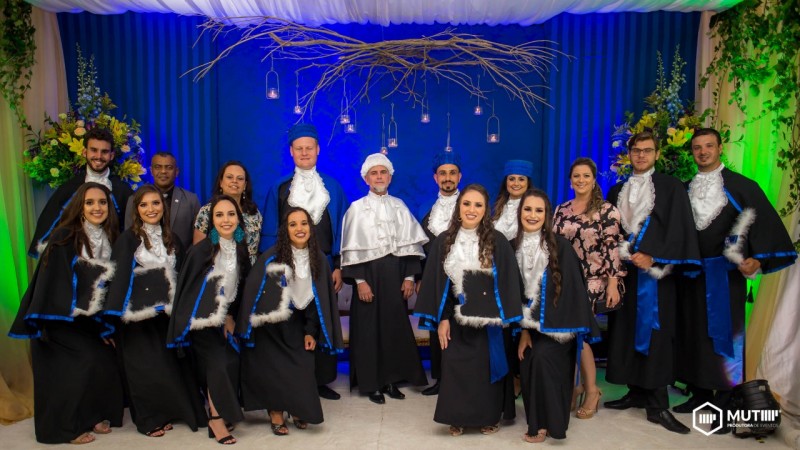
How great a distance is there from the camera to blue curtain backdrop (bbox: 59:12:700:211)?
655 cm

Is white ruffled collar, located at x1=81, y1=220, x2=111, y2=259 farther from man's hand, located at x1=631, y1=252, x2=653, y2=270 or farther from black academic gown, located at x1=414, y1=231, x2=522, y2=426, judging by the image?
man's hand, located at x1=631, y1=252, x2=653, y2=270

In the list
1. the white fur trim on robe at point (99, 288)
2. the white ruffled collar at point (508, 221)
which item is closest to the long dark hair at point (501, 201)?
the white ruffled collar at point (508, 221)

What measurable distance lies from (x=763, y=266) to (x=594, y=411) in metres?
1.62

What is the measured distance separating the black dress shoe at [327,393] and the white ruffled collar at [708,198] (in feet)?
10.2

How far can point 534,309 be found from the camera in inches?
177

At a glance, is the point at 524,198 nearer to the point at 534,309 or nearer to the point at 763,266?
the point at 534,309

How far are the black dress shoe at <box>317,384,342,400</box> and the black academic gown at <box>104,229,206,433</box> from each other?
3.49ft

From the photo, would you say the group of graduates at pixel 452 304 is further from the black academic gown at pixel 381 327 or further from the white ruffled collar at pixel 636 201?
the black academic gown at pixel 381 327

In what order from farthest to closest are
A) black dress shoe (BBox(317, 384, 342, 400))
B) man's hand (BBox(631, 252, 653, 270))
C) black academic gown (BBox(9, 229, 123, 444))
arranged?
1. black dress shoe (BBox(317, 384, 342, 400))
2. man's hand (BBox(631, 252, 653, 270))
3. black academic gown (BBox(9, 229, 123, 444))

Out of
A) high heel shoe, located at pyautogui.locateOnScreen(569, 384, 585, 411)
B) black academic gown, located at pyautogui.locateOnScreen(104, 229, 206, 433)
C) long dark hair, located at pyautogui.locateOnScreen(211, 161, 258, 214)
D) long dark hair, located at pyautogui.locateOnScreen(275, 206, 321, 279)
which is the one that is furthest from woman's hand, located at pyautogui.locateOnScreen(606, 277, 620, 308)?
black academic gown, located at pyautogui.locateOnScreen(104, 229, 206, 433)

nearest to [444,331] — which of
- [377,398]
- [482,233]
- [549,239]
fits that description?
[482,233]

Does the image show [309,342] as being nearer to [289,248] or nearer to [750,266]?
[289,248]

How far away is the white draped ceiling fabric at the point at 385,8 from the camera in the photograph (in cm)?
580

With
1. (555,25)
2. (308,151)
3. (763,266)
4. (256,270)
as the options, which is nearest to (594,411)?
(763,266)
